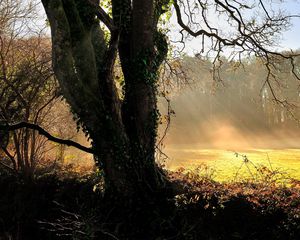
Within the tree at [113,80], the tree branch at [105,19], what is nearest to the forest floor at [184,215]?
the tree at [113,80]

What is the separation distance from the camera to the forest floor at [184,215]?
6.36 meters

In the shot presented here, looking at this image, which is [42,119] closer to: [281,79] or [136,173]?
[136,173]

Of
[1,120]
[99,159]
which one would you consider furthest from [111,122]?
[1,120]

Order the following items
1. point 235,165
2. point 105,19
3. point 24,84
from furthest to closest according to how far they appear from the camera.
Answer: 1. point 235,165
2. point 24,84
3. point 105,19

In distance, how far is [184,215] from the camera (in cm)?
715

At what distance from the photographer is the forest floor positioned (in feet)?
20.9

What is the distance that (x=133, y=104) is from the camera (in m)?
8.29

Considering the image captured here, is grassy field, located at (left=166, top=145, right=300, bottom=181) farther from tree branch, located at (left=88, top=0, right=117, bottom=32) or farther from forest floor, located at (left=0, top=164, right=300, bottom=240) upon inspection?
tree branch, located at (left=88, top=0, right=117, bottom=32)

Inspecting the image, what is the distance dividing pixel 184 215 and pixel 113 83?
3161 millimetres

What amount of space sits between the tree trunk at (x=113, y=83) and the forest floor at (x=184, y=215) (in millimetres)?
593

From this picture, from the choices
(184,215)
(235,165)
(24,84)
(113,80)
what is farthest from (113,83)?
(235,165)

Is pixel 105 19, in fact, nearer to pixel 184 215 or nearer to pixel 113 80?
pixel 113 80

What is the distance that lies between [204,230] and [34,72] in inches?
308

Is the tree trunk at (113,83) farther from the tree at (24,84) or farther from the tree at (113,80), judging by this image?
the tree at (24,84)
